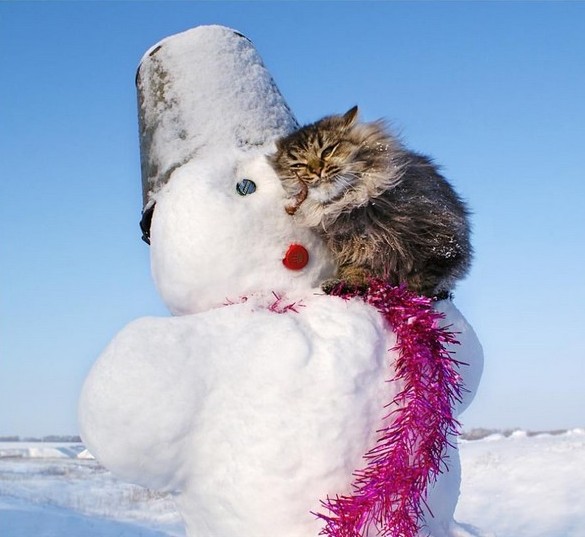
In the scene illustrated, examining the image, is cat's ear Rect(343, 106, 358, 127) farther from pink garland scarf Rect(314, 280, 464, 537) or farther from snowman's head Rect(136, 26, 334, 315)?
pink garland scarf Rect(314, 280, 464, 537)

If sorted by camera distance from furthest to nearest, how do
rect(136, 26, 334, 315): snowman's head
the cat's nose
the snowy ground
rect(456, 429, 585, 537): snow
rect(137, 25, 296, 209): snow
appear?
1. the snowy ground
2. rect(456, 429, 585, 537): snow
3. rect(137, 25, 296, 209): snow
4. rect(136, 26, 334, 315): snowman's head
5. the cat's nose

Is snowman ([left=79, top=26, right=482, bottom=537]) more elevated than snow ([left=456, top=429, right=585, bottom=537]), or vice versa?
snowman ([left=79, top=26, right=482, bottom=537])

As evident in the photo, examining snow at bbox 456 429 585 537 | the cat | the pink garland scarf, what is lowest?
snow at bbox 456 429 585 537

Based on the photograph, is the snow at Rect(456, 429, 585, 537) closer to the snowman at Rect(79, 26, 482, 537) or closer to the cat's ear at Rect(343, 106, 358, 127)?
the snowman at Rect(79, 26, 482, 537)

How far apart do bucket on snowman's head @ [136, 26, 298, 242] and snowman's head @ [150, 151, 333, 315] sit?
0.12m

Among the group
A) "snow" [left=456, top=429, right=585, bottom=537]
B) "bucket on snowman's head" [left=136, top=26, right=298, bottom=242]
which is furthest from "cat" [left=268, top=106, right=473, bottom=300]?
"snow" [left=456, top=429, right=585, bottom=537]

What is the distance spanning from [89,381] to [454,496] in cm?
119

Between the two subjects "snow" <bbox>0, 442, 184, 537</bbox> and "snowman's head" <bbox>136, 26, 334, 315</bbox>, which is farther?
"snow" <bbox>0, 442, 184, 537</bbox>

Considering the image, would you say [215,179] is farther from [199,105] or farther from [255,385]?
[255,385]

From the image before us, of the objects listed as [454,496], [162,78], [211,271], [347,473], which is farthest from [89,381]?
[454,496]

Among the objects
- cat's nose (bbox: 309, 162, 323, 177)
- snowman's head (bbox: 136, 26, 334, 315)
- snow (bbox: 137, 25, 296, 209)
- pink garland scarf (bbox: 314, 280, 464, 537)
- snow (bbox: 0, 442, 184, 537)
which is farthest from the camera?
snow (bbox: 0, 442, 184, 537)

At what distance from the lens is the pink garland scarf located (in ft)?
4.91

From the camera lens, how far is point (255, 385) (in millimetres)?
1591

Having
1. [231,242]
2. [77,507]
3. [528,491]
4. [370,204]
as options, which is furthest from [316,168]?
[77,507]
